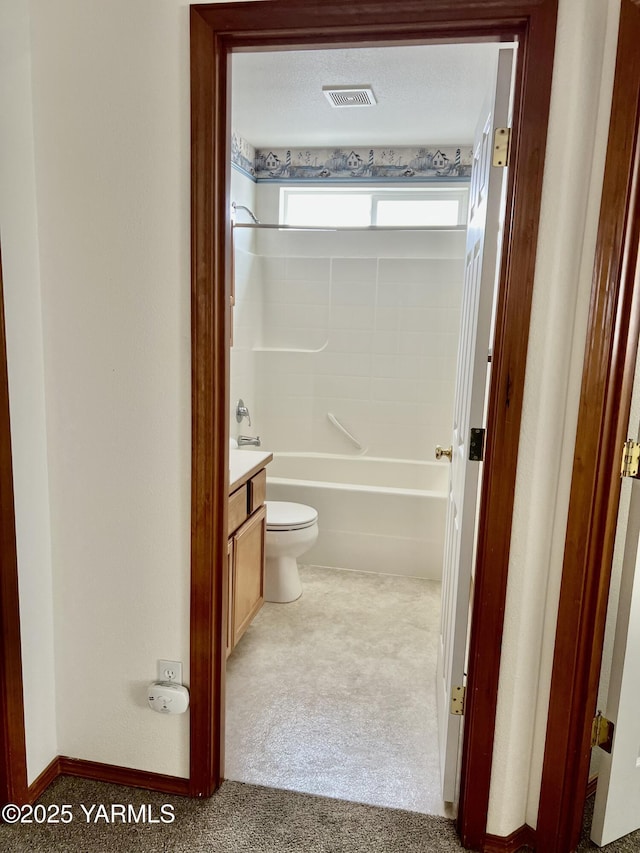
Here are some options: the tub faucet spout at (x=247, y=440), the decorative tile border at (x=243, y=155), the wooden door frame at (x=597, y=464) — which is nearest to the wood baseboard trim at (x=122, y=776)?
the wooden door frame at (x=597, y=464)

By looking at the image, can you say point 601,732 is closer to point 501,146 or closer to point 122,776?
point 122,776

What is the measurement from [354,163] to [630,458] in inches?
116

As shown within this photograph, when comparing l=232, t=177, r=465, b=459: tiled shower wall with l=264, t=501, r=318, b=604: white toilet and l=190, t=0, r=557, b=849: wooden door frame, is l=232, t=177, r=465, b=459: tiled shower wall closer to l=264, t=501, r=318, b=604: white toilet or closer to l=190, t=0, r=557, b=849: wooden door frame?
l=264, t=501, r=318, b=604: white toilet

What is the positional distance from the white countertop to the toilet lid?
1.30ft

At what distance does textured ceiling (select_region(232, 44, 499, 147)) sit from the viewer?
2475 millimetres

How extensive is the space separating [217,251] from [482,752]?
1.49m

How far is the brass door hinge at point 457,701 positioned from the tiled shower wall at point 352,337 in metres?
2.36

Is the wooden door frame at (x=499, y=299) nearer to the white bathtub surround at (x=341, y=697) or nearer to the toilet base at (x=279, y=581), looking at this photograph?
the white bathtub surround at (x=341, y=697)

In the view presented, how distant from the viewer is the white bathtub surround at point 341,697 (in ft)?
6.37

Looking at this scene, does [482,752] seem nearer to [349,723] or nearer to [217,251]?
[349,723]

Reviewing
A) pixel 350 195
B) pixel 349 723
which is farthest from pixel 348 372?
pixel 349 723

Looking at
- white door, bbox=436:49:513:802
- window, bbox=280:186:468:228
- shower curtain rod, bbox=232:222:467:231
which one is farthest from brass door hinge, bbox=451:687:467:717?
window, bbox=280:186:468:228

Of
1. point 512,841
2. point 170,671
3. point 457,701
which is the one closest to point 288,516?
point 170,671

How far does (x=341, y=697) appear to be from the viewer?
2.39m
